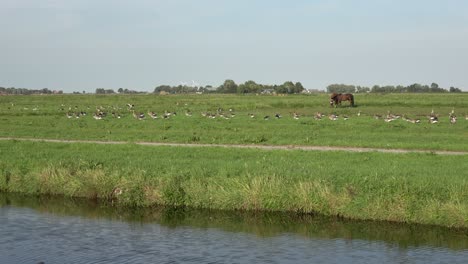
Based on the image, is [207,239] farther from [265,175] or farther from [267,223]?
[265,175]

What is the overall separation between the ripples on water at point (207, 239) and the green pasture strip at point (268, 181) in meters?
0.46

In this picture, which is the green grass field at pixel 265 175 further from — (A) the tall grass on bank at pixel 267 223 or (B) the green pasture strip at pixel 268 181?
(A) the tall grass on bank at pixel 267 223

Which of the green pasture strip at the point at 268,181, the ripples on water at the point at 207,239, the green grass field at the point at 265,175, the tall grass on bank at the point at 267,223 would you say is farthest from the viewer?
the green grass field at the point at 265,175

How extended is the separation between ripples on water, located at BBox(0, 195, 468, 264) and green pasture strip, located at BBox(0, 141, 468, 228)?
46 cm

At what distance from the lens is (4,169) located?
2602cm

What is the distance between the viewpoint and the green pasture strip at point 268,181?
1926 centimetres

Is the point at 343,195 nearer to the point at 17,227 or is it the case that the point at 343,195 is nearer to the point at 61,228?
the point at 61,228

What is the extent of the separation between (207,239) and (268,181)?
3775mm

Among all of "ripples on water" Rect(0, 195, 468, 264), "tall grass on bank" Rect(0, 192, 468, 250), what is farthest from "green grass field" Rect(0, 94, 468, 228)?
"ripples on water" Rect(0, 195, 468, 264)

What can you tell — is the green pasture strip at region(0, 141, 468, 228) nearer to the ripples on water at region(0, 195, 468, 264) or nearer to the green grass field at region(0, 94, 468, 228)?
the green grass field at region(0, 94, 468, 228)

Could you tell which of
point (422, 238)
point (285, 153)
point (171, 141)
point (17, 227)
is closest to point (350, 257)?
point (422, 238)

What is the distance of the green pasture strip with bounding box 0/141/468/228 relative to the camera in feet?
63.2

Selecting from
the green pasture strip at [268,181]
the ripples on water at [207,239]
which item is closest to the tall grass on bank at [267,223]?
the ripples on water at [207,239]

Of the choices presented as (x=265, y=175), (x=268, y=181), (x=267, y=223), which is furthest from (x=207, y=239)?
(x=265, y=175)
